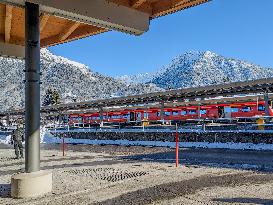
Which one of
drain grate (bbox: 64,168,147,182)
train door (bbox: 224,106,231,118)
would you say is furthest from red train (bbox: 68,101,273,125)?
drain grate (bbox: 64,168,147,182)

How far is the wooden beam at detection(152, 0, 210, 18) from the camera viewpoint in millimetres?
9516

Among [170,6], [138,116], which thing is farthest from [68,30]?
[138,116]

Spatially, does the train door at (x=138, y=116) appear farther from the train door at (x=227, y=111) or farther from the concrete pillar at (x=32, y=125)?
the concrete pillar at (x=32, y=125)

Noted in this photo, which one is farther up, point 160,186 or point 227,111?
point 227,111

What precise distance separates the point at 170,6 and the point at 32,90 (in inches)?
172

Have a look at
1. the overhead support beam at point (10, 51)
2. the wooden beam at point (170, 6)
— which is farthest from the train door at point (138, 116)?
the wooden beam at point (170, 6)

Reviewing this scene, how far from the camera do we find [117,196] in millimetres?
7574

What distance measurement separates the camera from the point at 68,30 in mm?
11508

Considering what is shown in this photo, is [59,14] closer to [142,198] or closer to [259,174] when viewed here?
[142,198]

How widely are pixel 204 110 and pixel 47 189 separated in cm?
3728

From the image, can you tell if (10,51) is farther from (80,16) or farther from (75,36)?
(80,16)

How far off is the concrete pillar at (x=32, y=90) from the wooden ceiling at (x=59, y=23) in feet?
3.75

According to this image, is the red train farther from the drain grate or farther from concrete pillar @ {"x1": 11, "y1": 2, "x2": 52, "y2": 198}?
concrete pillar @ {"x1": 11, "y1": 2, "x2": 52, "y2": 198}

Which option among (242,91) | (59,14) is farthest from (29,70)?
(242,91)
